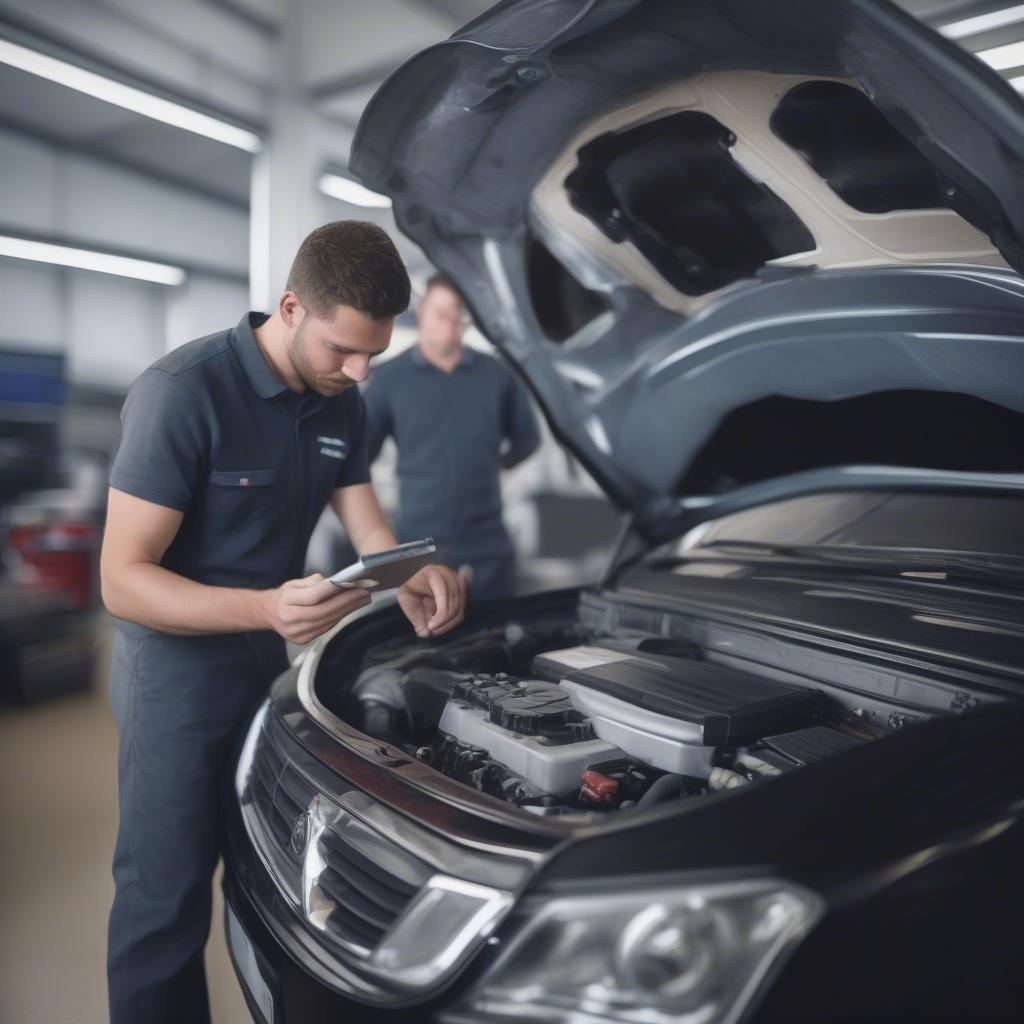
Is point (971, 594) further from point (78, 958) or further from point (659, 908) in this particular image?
point (78, 958)

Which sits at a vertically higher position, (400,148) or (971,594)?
(400,148)

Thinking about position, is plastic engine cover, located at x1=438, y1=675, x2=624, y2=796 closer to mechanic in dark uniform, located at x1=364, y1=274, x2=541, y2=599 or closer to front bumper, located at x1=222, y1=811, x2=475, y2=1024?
front bumper, located at x1=222, y1=811, x2=475, y2=1024

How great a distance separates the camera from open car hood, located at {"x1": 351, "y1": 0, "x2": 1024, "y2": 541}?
3.49 feet

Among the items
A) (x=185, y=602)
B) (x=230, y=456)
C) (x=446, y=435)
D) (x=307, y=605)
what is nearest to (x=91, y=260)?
(x=446, y=435)

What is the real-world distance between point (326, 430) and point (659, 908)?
1.09 meters

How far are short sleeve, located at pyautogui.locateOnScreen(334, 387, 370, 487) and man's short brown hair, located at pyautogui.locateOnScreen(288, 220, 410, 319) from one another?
32 centimetres

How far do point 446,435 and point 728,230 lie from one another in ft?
4.22

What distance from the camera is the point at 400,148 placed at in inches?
58.2

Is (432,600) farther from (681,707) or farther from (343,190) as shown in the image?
(343,190)

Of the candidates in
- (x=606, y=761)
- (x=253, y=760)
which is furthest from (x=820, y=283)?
(x=253, y=760)

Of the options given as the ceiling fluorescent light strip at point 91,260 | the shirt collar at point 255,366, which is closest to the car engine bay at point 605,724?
the shirt collar at point 255,366

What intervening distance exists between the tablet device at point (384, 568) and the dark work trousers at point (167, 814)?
370mm

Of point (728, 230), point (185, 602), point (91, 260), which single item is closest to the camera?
point (185, 602)

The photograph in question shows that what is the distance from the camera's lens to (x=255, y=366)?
148 centimetres
